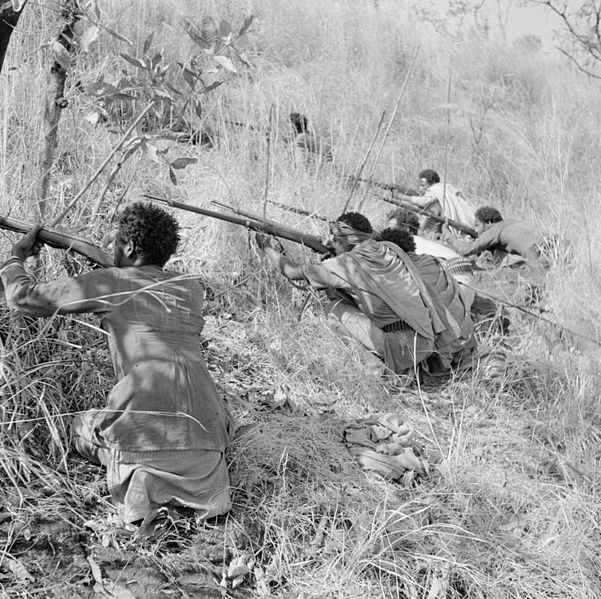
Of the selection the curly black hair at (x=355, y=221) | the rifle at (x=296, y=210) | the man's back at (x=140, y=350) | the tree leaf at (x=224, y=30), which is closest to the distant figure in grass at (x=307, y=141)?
the rifle at (x=296, y=210)

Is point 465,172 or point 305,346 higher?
point 305,346

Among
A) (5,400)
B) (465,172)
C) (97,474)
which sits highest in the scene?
(5,400)

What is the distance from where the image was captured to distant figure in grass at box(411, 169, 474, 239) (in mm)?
8242

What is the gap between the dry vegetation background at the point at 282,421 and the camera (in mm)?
3092

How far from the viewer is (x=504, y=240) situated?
291 inches

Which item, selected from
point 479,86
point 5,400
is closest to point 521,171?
point 479,86

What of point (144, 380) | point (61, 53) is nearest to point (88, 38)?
point (61, 53)

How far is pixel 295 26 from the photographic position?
10.7 metres

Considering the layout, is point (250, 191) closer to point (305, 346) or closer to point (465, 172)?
point (305, 346)

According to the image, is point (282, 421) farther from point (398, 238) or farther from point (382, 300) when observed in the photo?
point (398, 238)

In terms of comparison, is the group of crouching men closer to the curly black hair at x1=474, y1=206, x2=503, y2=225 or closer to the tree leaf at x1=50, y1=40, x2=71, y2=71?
the tree leaf at x1=50, y1=40, x2=71, y2=71

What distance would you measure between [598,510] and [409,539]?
1048 millimetres

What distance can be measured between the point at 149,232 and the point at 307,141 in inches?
171

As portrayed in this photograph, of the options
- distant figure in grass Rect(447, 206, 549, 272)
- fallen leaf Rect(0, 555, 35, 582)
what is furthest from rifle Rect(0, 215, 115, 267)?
distant figure in grass Rect(447, 206, 549, 272)
